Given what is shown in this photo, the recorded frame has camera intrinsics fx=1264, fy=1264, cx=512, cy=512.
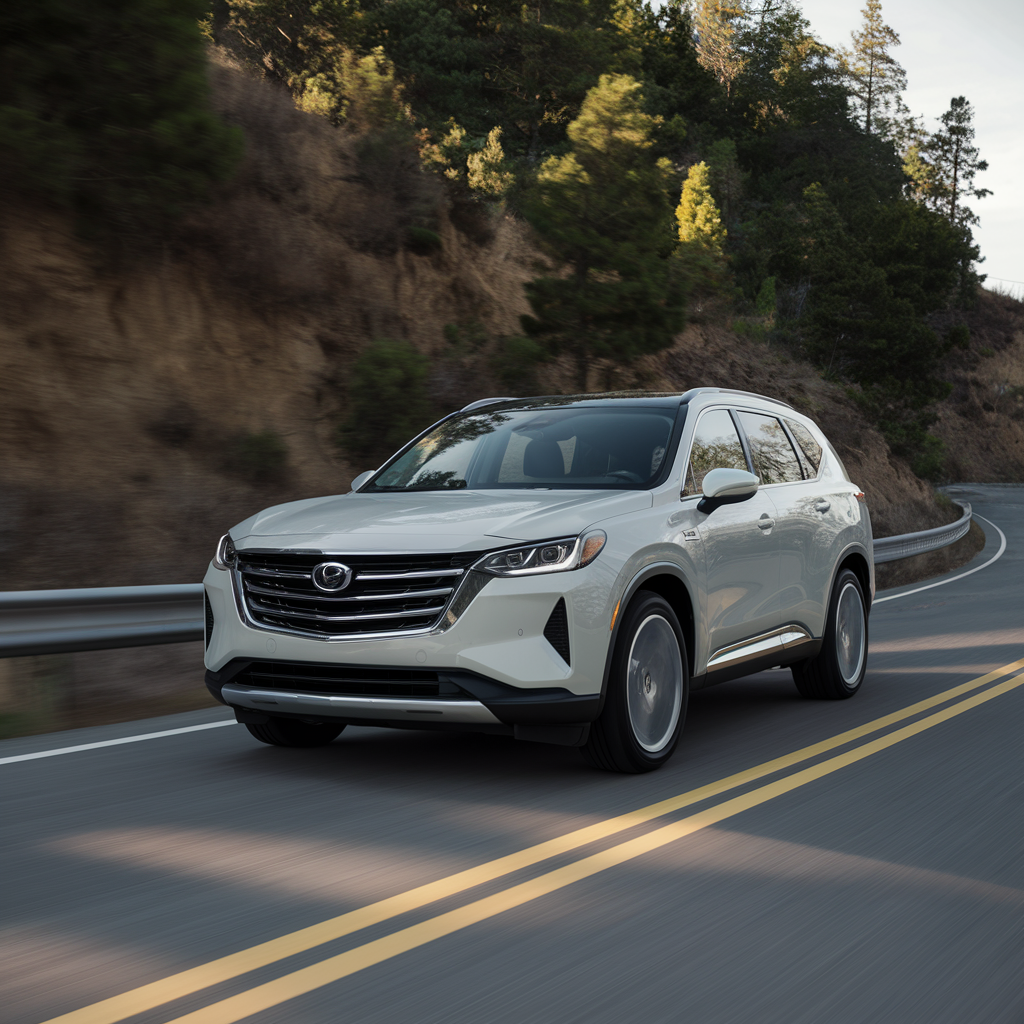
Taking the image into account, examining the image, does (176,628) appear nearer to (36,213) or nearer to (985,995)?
(985,995)

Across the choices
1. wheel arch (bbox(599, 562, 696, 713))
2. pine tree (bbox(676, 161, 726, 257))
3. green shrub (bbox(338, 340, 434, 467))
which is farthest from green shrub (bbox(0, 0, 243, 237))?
pine tree (bbox(676, 161, 726, 257))

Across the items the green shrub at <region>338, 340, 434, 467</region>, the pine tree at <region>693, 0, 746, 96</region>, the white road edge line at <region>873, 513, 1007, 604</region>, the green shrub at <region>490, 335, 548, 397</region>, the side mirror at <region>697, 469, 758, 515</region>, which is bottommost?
the white road edge line at <region>873, 513, 1007, 604</region>

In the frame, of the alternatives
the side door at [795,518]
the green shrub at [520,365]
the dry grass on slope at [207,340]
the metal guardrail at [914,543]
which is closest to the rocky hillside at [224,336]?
the dry grass on slope at [207,340]

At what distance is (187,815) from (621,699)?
6.43 feet

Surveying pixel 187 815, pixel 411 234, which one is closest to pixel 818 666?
pixel 187 815

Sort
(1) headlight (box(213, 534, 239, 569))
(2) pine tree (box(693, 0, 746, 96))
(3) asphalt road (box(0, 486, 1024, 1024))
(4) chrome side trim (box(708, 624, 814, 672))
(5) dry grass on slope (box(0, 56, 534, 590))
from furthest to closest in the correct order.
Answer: (2) pine tree (box(693, 0, 746, 96)) < (5) dry grass on slope (box(0, 56, 534, 590)) < (4) chrome side trim (box(708, 624, 814, 672)) < (1) headlight (box(213, 534, 239, 569)) < (3) asphalt road (box(0, 486, 1024, 1024))

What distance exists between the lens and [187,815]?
5195mm

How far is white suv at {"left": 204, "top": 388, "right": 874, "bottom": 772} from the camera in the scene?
545cm

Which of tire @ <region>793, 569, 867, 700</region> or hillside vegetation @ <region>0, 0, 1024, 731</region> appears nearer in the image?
tire @ <region>793, 569, 867, 700</region>

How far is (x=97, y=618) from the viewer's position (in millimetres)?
8164

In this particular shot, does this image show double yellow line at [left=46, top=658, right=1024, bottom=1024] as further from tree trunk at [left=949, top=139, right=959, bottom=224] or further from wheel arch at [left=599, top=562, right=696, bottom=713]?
tree trunk at [left=949, top=139, right=959, bottom=224]

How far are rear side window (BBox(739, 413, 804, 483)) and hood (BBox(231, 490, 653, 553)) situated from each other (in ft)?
5.60

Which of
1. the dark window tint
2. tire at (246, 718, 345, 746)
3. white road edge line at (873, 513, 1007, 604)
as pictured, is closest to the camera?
tire at (246, 718, 345, 746)

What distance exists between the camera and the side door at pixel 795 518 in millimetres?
7684
